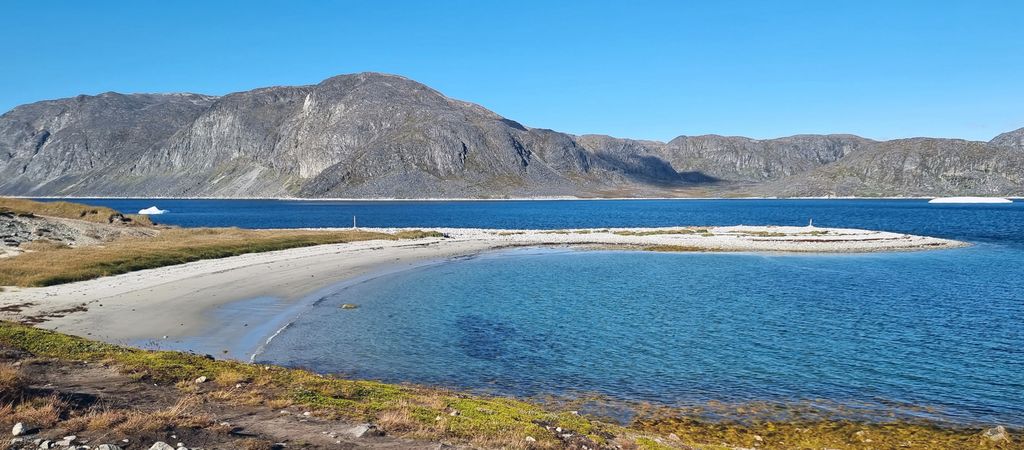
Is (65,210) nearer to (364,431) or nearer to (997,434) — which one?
(364,431)

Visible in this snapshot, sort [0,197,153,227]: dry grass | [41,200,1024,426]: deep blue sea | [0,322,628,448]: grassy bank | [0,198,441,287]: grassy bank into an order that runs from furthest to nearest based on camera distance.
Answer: [0,197,153,227]: dry grass
[0,198,441,287]: grassy bank
[41,200,1024,426]: deep blue sea
[0,322,628,448]: grassy bank

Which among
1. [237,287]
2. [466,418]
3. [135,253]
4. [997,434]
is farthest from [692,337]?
[135,253]

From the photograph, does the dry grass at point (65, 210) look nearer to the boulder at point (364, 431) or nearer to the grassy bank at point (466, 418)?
the grassy bank at point (466, 418)

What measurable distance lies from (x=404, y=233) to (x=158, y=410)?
76878 millimetres

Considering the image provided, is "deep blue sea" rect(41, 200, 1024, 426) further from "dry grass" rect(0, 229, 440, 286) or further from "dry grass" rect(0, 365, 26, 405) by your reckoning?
"dry grass" rect(0, 229, 440, 286)

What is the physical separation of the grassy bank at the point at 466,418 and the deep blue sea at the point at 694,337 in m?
2.19

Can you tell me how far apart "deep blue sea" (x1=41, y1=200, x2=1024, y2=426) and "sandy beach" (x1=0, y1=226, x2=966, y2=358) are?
9.09 ft

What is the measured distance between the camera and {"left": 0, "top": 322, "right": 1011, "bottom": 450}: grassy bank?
46.3ft

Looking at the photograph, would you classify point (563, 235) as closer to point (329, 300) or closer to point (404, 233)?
point (404, 233)

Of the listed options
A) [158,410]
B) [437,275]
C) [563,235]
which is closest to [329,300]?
[437,275]

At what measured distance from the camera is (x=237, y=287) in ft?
135

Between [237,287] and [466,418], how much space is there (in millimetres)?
30545

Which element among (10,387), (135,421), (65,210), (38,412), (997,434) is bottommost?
(997,434)

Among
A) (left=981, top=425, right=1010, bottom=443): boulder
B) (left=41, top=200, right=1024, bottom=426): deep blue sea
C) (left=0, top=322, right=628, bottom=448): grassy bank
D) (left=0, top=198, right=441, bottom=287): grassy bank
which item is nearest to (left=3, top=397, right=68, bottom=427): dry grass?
(left=0, top=322, right=628, bottom=448): grassy bank
